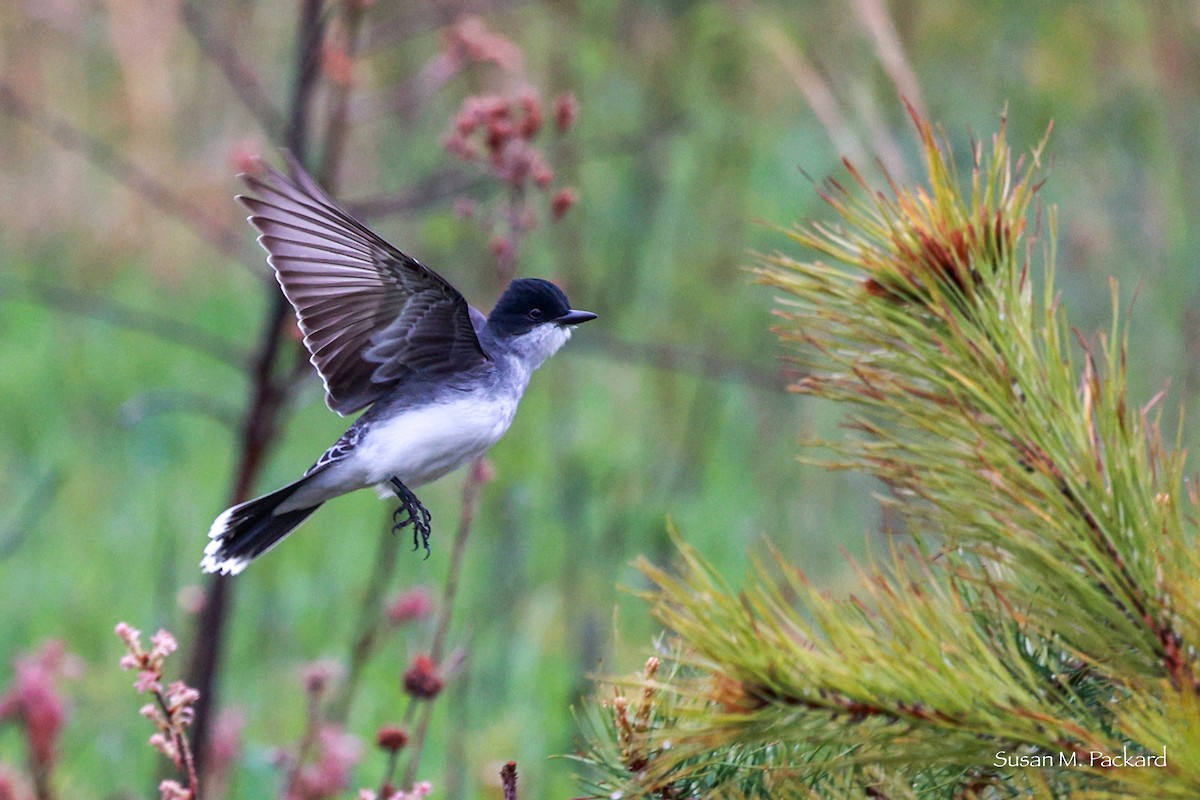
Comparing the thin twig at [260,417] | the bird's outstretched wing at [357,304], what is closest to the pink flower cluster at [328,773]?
the thin twig at [260,417]

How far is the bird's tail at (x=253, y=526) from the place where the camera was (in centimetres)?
223

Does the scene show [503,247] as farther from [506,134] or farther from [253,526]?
[253,526]

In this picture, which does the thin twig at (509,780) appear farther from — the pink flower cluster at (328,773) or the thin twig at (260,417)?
the thin twig at (260,417)

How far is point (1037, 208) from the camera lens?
1313mm

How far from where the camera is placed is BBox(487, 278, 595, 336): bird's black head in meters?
2.29

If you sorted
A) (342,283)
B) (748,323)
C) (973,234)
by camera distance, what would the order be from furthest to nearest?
(748,323) < (342,283) < (973,234)

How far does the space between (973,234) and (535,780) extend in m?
2.86

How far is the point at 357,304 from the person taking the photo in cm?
231

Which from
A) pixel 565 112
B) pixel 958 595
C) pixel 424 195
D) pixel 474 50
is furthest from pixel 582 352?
pixel 958 595

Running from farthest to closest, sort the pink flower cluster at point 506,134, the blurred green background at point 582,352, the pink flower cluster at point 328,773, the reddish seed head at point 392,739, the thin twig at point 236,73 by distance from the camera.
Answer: the blurred green background at point 582,352
the thin twig at point 236,73
the pink flower cluster at point 328,773
the pink flower cluster at point 506,134
the reddish seed head at point 392,739

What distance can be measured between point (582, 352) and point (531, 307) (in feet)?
9.24

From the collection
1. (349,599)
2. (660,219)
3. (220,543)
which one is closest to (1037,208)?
(220,543)

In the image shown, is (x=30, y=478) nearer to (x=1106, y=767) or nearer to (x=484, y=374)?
(x=484, y=374)

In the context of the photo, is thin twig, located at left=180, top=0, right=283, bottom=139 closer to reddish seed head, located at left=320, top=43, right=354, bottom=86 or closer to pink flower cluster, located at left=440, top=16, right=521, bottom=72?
reddish seed head, located at left=320, top=43, right=354, bottom=86
